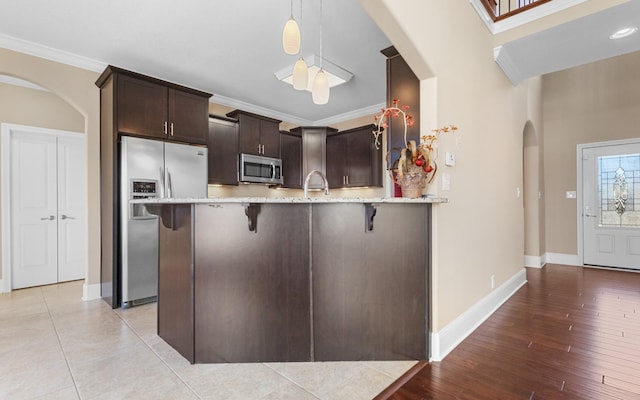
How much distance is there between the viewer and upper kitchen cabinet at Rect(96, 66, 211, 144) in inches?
132

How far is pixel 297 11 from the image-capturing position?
107 inches

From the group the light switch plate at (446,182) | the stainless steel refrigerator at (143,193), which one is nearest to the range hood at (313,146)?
the stainless steel refrigerator at (143,193)

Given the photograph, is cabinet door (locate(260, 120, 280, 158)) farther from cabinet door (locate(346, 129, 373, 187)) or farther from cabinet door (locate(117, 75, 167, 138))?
cabinet door (locate(117, 75, 167, 138))

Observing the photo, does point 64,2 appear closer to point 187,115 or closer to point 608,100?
point 187,115

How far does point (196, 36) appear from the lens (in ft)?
10.3

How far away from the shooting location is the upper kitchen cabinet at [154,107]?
336 cm

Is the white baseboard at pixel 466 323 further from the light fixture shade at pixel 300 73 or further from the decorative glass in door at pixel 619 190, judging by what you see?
the decorative glass in door at pixel 619 190

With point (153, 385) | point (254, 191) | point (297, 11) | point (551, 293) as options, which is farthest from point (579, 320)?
point (254, 191)

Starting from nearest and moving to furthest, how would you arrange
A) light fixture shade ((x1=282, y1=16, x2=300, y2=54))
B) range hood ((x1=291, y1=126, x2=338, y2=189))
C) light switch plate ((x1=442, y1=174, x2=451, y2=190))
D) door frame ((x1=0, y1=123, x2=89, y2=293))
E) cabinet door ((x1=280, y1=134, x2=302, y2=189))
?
light fixture shade ((x1=282, y1=16, x2=300, y2=54)) < light switch plate ((x1=442, y1=174, x2=451, y2=190)) < door frame ((x1=0, y1=123, x2=89, y2=293)) < cabinet door ((x1=280, y1=134, x2=302, y2=189)) < range hood ((x1=291, y1=126, x2=338, y2=189))

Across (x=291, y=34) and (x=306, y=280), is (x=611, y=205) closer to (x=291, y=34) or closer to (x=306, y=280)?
(x=306, y=280)

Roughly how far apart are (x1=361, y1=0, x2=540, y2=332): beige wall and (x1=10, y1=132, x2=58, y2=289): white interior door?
4820 mm

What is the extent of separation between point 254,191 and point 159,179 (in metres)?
1.90

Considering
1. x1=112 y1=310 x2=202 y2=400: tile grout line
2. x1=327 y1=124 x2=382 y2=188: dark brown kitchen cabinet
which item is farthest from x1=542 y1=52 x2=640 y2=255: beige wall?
x1=112 y1=310 x2=202 y2=400: tile grout line

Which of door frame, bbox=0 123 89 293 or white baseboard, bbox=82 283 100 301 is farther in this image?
door frame, bbox=0 123 89 293
